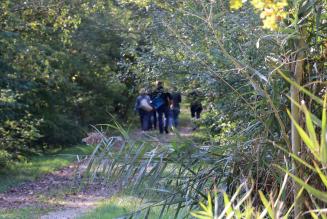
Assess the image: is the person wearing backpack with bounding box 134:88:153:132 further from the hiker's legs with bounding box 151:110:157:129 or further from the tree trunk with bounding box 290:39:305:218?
the tree trunk with bounding box 290:39:305:218

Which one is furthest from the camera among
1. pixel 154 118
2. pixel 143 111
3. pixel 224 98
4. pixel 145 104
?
pixel 154 118

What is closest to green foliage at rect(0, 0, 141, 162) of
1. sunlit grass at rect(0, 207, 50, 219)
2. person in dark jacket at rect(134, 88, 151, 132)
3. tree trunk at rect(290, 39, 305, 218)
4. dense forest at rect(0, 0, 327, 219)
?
dense forest at rect(0, 0, 327, 219)

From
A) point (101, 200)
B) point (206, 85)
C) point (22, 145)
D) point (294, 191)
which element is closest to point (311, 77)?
point (294, 191)

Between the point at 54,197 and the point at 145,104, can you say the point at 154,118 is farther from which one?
the point at 54,197

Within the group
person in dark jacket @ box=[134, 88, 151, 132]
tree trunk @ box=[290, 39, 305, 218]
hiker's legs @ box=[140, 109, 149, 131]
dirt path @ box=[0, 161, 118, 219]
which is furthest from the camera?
hiker's legs @ box=[140, 109, 149, 131]

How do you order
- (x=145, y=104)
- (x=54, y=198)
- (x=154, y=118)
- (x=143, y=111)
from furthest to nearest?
1. (x=154, y=118)
2. (x=143, y=111)
3. (x=145, y=104)
4. (x=54, y=198)

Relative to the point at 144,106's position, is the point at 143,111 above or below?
below

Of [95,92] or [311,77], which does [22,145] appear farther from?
[311,77]

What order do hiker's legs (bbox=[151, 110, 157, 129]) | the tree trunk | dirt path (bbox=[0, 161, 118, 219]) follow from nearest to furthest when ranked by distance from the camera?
the tree trunk, dirt path (bbox=[0, 161, 118, 219]), hiker's legs (bbox=[151, 110, 157, 129])

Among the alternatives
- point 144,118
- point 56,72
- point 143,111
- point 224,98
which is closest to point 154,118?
point 144,118

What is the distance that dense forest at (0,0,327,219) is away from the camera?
3664mm

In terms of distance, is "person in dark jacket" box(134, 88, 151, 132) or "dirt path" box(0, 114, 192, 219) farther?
"person in dark jacket" box(134, 88, 151, 132)

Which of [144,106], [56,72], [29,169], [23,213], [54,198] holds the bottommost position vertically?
[29,169]

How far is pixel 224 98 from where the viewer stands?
21.7 ft
